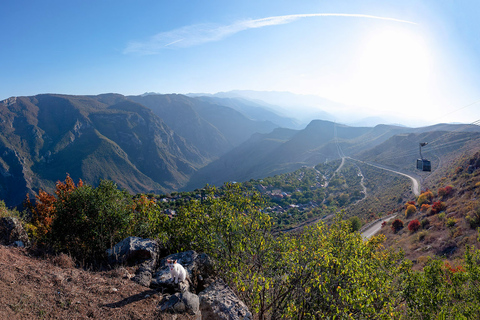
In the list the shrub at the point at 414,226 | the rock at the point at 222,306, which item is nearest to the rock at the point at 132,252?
the rock at the point at 222,306

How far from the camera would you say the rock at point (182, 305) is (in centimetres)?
700

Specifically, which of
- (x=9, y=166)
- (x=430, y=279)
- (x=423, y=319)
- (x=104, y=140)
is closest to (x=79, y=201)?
(x=423, y=319)

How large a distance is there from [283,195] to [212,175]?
11748 centimetres

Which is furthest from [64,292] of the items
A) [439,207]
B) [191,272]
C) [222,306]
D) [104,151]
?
[104,151]

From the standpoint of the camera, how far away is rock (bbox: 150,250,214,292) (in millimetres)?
8359

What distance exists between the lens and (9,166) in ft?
407

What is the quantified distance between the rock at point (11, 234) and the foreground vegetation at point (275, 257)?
1.00 meters

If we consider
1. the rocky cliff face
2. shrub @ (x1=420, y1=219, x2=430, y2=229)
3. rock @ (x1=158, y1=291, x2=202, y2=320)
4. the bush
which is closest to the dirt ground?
rock @ (x1=158, y1=291, x2=202, y2=320)

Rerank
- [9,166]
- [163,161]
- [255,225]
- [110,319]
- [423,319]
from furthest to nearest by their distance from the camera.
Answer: [163,161]
[9,166]
[255,225]
[423,319]
[110,319]

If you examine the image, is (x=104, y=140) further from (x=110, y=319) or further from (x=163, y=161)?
(x=110, y=319)

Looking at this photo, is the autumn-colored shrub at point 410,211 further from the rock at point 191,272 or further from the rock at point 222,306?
the rock at point 222,306

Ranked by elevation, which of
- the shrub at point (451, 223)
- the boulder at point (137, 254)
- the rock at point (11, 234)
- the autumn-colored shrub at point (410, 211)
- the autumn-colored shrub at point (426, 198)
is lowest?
the autumn-colored shrub at point (410, 211)

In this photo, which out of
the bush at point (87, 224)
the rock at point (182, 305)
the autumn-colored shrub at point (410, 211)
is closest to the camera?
the rock at point (182, 305)

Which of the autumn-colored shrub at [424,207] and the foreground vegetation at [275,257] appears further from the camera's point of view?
Answer: the autumn-colored shrub at [424,207]
